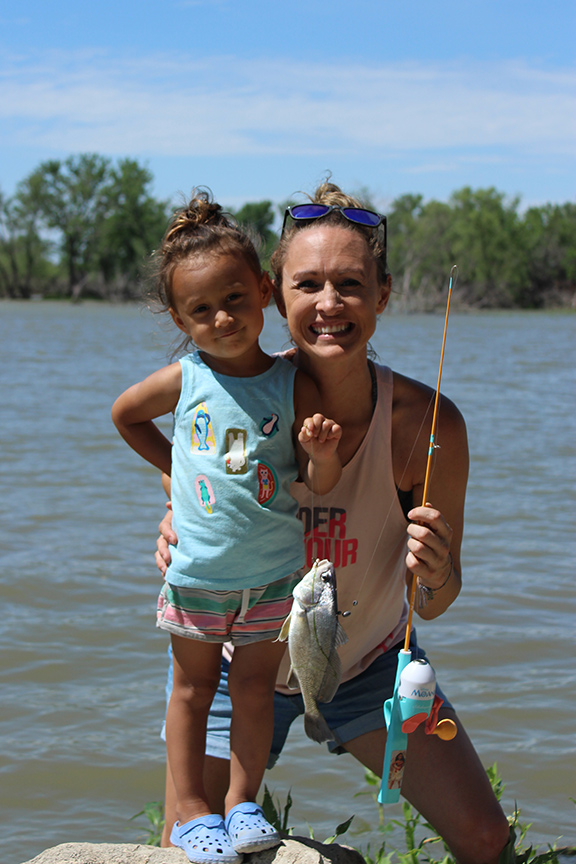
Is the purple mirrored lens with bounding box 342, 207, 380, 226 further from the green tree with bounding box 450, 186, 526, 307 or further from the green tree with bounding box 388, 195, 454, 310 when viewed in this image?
the green tree with bounding box 450, 186, 526, 307

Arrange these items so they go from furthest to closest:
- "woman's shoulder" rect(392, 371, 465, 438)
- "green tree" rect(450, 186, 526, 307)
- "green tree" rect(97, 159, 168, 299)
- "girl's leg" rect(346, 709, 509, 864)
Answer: "green tree" rect(97, 159, 168, 299)
"green tree" rect(450, 186, 526, 307)
"woman's shoulder" rect(392, 371, 465, 438)
"girl's leg" rect(346, 709, 509, 864)

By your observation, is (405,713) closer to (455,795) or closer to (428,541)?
(428,541)

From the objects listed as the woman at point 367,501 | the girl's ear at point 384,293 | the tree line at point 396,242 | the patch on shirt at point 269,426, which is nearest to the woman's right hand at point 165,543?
the woman at point 367,501

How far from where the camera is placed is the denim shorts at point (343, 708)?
3217 mm

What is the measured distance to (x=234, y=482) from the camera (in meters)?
2.92

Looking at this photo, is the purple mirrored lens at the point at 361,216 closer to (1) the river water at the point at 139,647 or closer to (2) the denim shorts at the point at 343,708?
(1) the river water at the point at 139,647

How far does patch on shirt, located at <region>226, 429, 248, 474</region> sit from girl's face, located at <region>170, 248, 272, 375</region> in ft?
0.92

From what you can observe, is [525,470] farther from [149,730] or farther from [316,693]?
[316,693]

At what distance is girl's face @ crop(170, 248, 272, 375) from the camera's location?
3012mm

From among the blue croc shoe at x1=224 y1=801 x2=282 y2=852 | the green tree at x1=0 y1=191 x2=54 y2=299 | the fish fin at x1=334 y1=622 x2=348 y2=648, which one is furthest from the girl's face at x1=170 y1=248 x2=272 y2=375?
the green tree at x1=0 y1=191 x2=54 y2=299

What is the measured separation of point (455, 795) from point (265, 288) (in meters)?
1.93

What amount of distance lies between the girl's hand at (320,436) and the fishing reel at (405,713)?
68 cm

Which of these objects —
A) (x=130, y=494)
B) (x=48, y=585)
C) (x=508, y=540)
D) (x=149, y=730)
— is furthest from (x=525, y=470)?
(x=149, y=730)

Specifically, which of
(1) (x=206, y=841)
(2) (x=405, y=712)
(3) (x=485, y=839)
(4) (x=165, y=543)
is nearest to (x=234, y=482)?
(4) (x=165, y=543)
